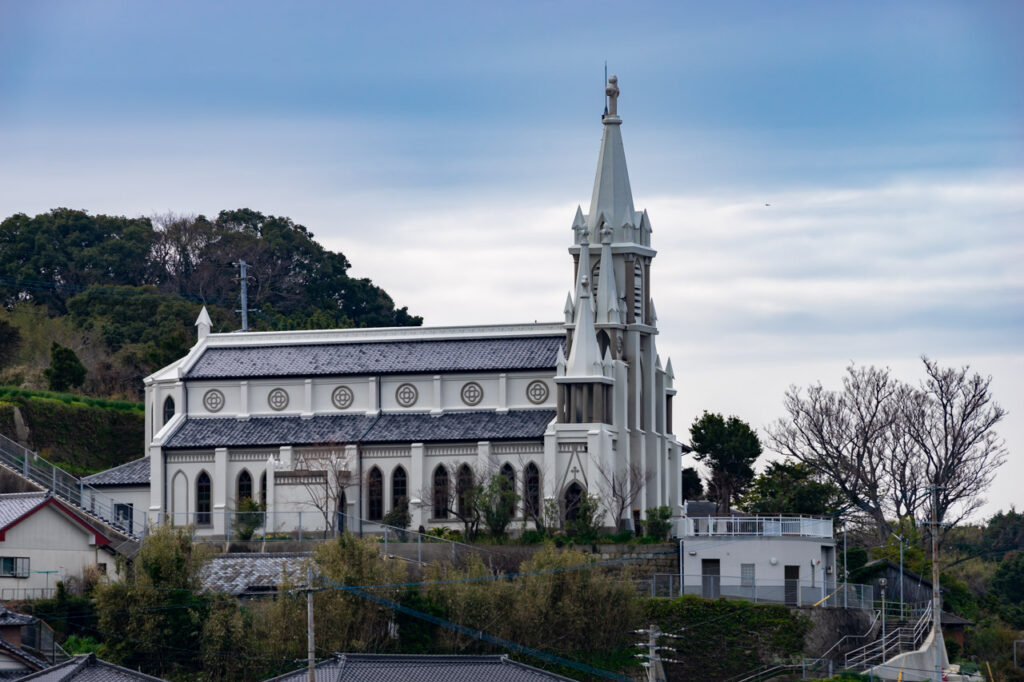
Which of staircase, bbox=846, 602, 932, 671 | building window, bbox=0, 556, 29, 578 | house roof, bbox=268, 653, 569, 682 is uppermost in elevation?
building window, bbox=0, 556, 29, 578

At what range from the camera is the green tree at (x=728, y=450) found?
9900 centimetres

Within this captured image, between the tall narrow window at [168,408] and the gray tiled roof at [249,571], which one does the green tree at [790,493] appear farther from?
the tall narrow window at [168,408]

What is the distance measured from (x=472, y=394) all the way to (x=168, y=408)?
15350 millimetres

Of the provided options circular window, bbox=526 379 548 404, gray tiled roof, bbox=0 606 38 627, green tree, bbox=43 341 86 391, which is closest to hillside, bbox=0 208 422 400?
green tree, bbox=43 341 86 391

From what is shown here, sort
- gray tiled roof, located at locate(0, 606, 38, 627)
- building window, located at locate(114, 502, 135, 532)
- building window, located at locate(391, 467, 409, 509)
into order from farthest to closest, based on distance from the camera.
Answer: building window, located at locate(391, 467, 409, 509)
building window, located at locate(114, 502, 135, 532)
gray tiled roof, located at locate(0, 606, 38, 627)

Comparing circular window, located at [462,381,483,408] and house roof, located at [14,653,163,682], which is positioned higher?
circular window, located at [462,381,483,408]

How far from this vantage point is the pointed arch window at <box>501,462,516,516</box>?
79.6 m

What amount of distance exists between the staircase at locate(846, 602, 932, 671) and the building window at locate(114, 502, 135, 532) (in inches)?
1213

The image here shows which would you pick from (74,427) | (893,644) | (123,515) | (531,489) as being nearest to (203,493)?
(123,515)

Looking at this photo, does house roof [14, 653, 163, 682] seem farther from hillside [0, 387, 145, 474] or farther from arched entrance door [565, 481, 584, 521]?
hillside [0, 387, 145, 474]

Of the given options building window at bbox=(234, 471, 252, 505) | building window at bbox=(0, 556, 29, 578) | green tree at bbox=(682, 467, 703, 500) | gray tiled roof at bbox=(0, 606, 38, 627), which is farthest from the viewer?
green tree at bbox=(682, 467, 703, 500)

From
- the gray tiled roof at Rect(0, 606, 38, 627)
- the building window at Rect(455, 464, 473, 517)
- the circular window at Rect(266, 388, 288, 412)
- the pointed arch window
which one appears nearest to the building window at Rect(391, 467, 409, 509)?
the building window at Rect(455, 464, 473, 517)

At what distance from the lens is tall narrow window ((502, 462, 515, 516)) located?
261ft

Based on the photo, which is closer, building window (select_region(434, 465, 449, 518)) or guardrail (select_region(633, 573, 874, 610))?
guardrail (select_region(633, 573, 874, 610))
